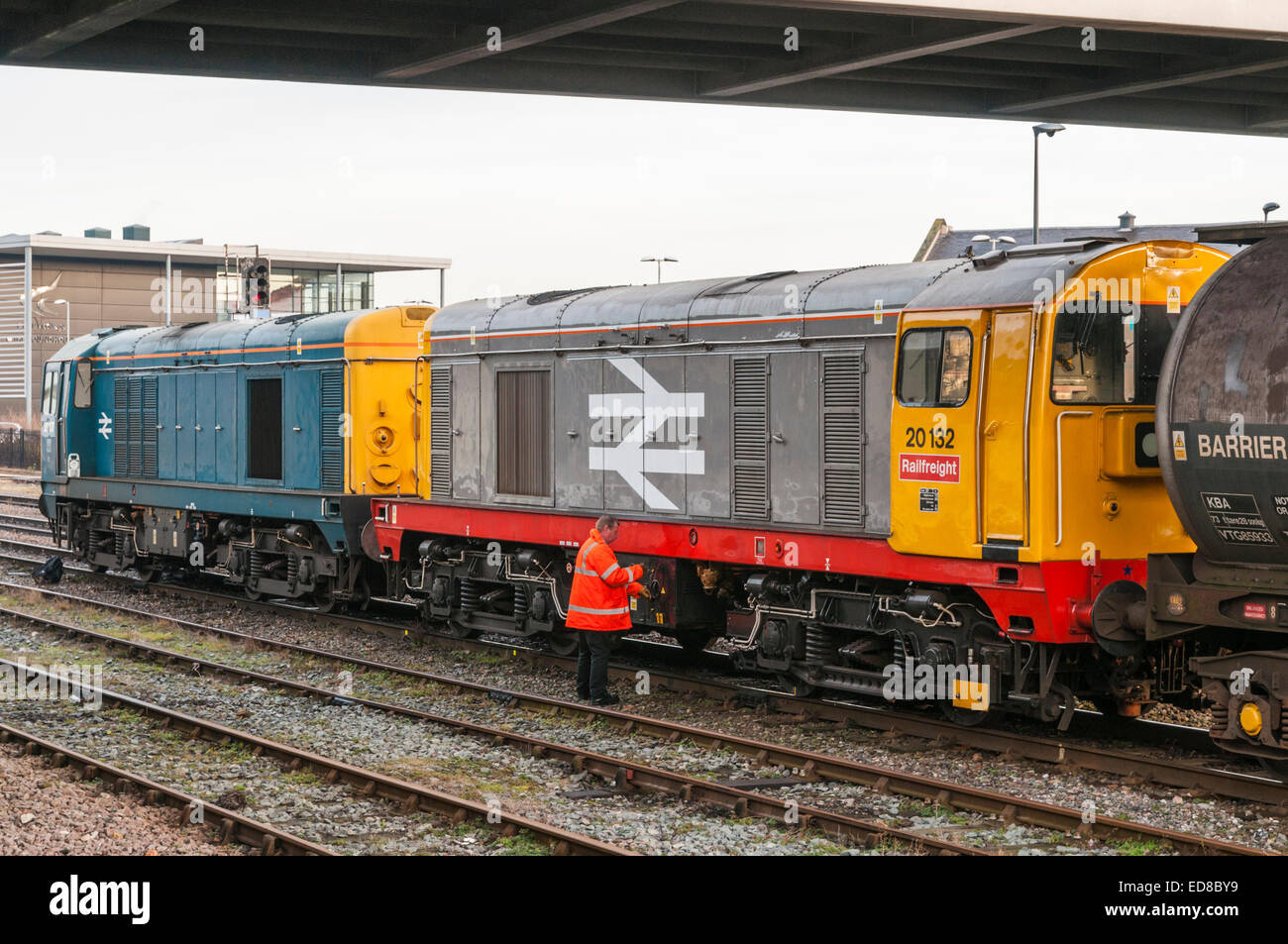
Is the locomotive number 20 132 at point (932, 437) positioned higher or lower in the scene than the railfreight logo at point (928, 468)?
higher

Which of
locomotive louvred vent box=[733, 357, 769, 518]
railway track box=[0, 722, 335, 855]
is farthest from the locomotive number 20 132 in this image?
railway track box=[0, 722, 335, 855]

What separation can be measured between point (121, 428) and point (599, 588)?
13.2 meters

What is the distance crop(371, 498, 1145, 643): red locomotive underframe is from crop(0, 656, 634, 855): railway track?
2.91 metres

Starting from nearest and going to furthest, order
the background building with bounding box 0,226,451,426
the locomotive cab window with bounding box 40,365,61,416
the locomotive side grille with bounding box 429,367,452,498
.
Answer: the locomotive side grille with bounding box 429,367,452,498 → the locomotive cab window with bounding box 40,365,61,416 → the background building with bounding box 0,226,451,426

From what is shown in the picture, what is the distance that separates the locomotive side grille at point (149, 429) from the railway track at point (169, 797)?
10.3 m

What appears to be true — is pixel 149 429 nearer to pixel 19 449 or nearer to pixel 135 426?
pixel 135 426

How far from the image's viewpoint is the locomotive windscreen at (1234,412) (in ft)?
28.7

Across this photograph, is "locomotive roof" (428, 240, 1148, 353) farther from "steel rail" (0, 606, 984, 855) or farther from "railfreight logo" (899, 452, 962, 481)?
"steel rail" (0, 606, 984, 855)

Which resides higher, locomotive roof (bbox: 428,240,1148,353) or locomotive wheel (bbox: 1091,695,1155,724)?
locomotive roof (bbox: 428,240,1148,353)

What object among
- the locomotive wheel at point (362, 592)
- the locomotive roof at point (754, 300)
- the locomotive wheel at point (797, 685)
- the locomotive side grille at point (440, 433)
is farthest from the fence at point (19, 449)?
the locomotive wheel at point (797, 685)

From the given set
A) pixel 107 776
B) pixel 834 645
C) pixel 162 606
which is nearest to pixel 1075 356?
pixel 834 645

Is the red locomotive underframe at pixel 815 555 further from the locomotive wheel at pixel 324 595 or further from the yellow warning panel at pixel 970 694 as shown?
the locomotive wheel at pixel 324 595

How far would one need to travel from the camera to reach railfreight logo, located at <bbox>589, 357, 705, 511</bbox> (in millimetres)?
13797

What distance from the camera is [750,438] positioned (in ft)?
43.1
